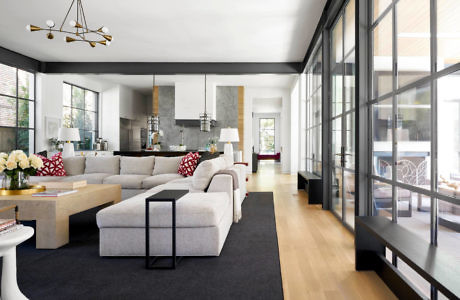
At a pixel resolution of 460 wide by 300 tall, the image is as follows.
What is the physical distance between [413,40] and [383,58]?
54 centimetres

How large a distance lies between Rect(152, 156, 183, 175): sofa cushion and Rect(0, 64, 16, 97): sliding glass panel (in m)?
3.92

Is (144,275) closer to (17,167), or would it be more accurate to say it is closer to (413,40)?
(17,167)

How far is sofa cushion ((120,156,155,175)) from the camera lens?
5.44 metres

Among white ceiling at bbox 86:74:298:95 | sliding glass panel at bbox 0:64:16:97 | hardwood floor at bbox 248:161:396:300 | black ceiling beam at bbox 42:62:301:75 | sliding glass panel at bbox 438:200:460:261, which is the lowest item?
hardwood floor at bbox 248:161:396:300

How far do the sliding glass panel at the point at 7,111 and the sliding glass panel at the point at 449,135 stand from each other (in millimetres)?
7671

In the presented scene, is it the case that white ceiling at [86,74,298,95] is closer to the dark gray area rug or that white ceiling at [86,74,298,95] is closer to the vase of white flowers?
the vase of white flowers

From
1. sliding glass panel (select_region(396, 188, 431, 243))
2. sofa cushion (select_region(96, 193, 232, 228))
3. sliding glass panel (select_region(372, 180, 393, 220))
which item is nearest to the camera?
sliding glass panel (select_region(396, 188, 431, 243))

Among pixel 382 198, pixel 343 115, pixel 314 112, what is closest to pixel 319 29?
pixel 314 112

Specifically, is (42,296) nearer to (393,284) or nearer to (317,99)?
(393,284)

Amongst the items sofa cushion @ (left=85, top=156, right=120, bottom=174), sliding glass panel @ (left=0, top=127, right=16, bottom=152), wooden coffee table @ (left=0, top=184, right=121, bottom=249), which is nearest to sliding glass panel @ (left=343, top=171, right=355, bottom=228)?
wooden coffee table @ (left=0, top=184, right=121, bottom=249)

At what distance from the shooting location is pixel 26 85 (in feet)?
24.0

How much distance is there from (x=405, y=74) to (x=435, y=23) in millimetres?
425

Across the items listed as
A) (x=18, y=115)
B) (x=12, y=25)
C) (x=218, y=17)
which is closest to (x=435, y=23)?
(x=218, y=17)

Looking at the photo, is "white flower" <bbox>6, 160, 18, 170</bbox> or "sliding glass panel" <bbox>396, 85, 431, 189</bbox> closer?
"sliding glass panel" <bbox>396, 85, 431, 189</bbox>
